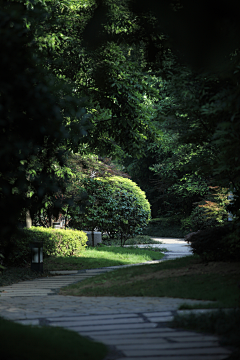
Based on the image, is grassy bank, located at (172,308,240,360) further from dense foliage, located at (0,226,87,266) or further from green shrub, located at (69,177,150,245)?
green shrub, located at (69,177,150,245)

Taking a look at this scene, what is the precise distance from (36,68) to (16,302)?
4.06 metres

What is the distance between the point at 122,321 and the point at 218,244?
4147 mm

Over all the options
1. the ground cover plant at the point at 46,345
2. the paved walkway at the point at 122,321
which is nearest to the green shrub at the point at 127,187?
→ the paved walkway at the point at 122,321

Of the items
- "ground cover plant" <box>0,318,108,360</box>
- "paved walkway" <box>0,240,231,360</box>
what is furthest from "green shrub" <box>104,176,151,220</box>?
"ground cover plant" <box>0,318,108,360</box>

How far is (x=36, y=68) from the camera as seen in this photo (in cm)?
337

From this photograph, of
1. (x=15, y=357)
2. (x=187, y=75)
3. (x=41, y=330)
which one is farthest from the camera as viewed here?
(x=187, y=75)

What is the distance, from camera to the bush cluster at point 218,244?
7.53 meters

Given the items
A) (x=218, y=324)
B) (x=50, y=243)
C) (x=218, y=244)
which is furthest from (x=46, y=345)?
(x=50, y=243)

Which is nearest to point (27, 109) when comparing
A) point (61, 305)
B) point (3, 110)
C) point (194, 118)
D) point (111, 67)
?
point (3, 110)

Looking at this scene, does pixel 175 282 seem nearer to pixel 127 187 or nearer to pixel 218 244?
pixel 218 244

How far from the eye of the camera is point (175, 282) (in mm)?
6652

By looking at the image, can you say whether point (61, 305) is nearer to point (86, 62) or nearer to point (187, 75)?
point (187, 75)

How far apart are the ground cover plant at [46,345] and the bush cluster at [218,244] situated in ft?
14.8

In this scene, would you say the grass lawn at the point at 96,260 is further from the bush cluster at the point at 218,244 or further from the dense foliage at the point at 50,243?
the bush cluster at the point at 218,244
